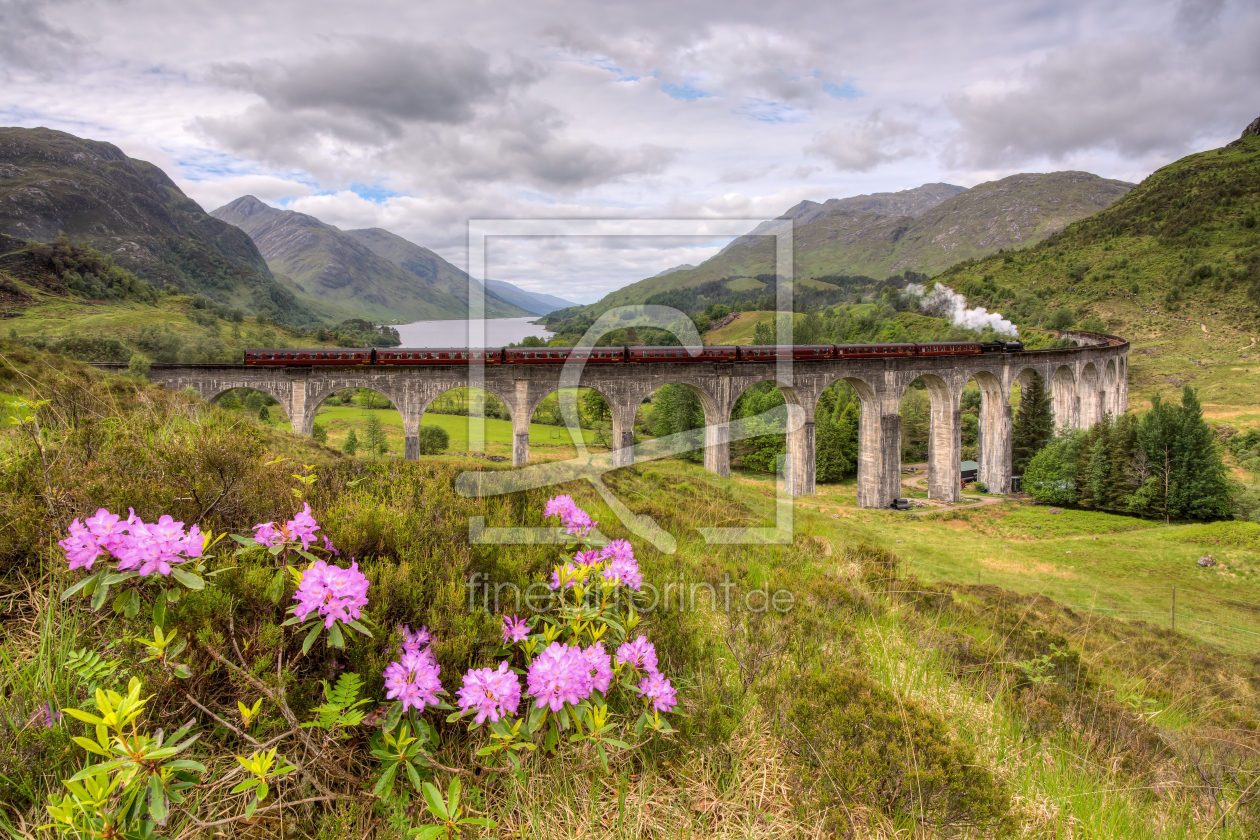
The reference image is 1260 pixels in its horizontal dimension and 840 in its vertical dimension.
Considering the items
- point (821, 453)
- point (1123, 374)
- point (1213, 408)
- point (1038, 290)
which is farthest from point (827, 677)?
point (1038, 290)

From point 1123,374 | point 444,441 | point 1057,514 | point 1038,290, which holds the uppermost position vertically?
point 1038,290

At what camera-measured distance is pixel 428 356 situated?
86.1 ft

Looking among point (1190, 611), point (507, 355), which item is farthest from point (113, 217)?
point (1190, 611)

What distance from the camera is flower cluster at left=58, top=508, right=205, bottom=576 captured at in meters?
2.00

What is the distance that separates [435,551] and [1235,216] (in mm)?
142104

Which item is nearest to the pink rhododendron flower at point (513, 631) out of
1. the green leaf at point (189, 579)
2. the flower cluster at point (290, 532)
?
the flower cluster at point (290, 532)

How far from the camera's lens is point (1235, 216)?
9500 centimetres

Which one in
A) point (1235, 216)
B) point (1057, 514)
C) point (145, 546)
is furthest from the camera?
point (1235, 216)

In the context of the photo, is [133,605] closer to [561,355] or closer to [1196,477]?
[561,355]

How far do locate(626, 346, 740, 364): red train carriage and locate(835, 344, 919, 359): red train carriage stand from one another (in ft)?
21.9

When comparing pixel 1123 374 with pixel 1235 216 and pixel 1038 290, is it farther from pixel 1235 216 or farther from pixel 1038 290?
pixel 1235 216

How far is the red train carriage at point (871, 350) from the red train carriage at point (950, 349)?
1014mm

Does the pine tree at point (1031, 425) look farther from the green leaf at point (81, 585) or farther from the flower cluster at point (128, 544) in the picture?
the green leaf at point (81, 585)

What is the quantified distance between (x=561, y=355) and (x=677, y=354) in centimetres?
576
